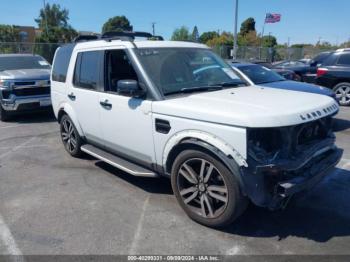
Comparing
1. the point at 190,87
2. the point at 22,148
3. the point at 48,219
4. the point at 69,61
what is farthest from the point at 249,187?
the point at 22,148

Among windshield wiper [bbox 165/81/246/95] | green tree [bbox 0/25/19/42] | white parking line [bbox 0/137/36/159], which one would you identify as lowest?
white parking line [bbox 0/137/36/159]

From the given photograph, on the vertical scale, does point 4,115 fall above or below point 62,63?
below

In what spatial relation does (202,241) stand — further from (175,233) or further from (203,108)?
(203,108)

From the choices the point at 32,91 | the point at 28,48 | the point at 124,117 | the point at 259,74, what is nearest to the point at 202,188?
the point at 124,117

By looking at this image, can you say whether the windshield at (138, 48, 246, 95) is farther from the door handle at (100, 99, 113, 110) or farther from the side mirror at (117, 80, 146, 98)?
the door handle at (100, 99, 113, 110)

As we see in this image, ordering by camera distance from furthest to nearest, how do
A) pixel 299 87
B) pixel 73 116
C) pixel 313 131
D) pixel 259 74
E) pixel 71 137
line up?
pixel 259 74, pixel 299 87, pixel 71 137, pixel 73 116, pixel 313 131

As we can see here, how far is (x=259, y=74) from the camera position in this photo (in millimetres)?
8719

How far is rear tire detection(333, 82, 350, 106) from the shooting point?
35.2 ft

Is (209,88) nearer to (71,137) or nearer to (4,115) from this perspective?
(71,137)

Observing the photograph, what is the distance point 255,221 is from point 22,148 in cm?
521

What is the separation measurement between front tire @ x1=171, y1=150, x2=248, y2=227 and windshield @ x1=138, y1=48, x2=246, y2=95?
0.93 m

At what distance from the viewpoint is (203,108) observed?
339cm

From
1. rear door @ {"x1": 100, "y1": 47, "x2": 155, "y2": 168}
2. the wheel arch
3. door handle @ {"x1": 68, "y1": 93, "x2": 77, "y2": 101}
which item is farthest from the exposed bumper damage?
door handle @ {"x1": 68, "y1": 93, "x2": 77, "y2": 101}

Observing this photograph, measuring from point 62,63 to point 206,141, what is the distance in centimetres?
383
